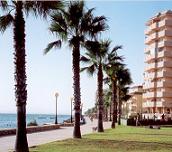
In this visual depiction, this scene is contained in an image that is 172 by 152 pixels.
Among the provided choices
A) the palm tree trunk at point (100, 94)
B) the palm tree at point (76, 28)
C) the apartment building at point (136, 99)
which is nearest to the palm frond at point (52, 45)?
the palm tree at point (76, 28)

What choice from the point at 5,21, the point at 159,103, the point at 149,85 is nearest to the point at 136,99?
the point at 149,85

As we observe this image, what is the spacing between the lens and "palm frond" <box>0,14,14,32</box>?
18938 millimetres

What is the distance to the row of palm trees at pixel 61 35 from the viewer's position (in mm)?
18312

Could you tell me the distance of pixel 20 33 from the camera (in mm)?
18438

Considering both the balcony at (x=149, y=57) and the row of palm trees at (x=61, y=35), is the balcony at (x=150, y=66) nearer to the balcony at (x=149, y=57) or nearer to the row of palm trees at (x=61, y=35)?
the balcony at (x=149, y=57)

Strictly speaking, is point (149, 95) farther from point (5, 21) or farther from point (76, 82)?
point (5, 21)

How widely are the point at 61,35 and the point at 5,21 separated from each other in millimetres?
9144

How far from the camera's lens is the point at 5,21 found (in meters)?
19.1

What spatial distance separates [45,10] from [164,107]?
274 feet

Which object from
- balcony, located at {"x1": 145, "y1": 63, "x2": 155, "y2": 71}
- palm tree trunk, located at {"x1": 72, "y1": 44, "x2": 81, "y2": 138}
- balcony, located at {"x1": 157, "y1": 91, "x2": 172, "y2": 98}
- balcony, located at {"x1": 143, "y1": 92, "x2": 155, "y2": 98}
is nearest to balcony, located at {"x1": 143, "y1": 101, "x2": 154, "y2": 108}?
balcony, located at {"x1": 143, "y1": 92, "x2": 155, "y2": 98}

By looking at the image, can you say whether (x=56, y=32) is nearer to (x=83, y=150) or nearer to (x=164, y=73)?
(x=83, y=150)

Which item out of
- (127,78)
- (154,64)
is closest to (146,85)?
(154,64)

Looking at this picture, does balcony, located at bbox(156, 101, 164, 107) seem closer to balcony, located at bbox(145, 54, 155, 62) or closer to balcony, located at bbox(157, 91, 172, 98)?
balcony, located at bbox(157, 91, 172, 98)

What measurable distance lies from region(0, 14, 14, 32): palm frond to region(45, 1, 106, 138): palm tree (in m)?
8.12
